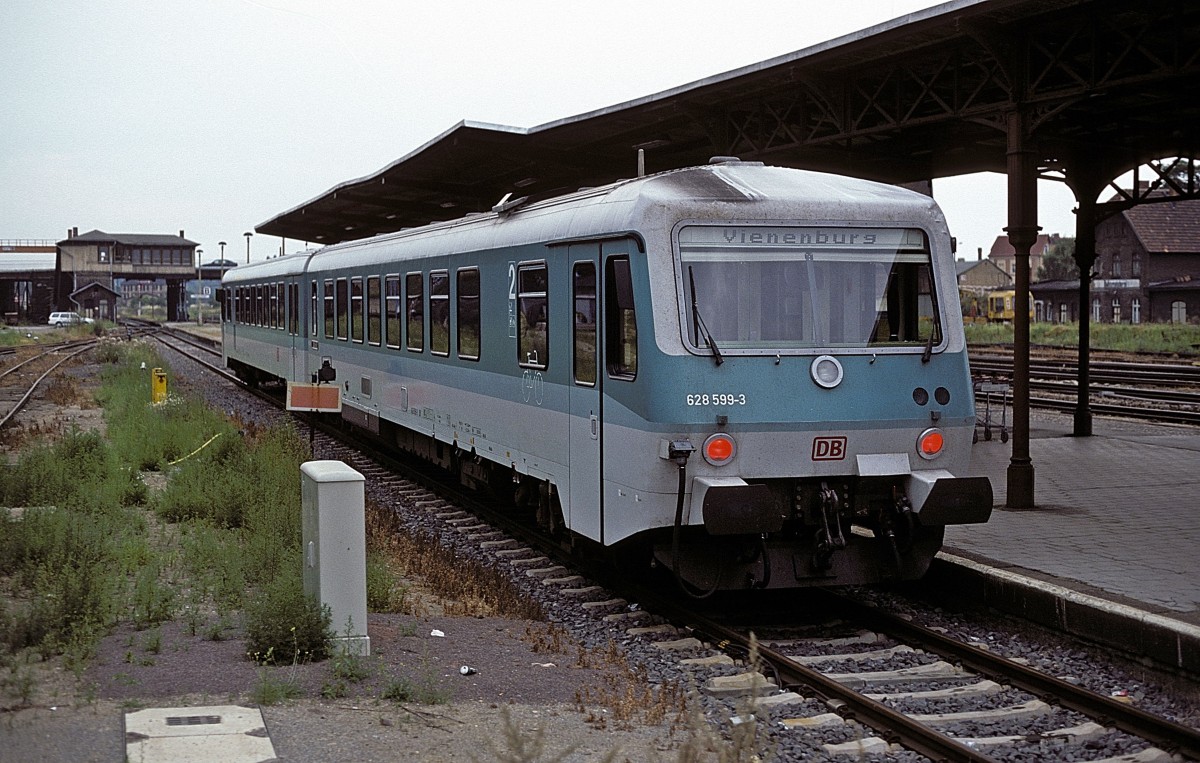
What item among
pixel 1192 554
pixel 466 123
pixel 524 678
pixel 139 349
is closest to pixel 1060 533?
pixel 1192 554

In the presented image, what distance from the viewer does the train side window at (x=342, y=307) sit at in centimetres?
1833

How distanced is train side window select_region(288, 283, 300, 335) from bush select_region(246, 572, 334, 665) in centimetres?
1529

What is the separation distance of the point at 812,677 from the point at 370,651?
2.56 metres

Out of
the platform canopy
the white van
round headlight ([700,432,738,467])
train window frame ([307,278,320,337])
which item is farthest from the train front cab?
the white van

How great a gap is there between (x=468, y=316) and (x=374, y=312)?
4502 millimetres

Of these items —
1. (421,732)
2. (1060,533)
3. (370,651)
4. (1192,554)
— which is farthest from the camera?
(1060,533)

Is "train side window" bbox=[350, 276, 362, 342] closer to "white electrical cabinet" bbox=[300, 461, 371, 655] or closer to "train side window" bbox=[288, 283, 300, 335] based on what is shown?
"train side window" bbox=[288, 283, 300, 335]

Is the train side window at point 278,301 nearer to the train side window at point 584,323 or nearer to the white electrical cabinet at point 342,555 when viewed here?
the train side window at point 584,323

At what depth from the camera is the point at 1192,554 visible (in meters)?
9.73

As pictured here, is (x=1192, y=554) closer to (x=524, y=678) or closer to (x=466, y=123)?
(x=524, y=678)

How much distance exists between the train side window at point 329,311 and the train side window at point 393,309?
3734 mm

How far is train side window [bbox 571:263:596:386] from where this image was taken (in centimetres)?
916

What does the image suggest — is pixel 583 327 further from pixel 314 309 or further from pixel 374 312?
pixel 314 309

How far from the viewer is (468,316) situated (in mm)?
12391
